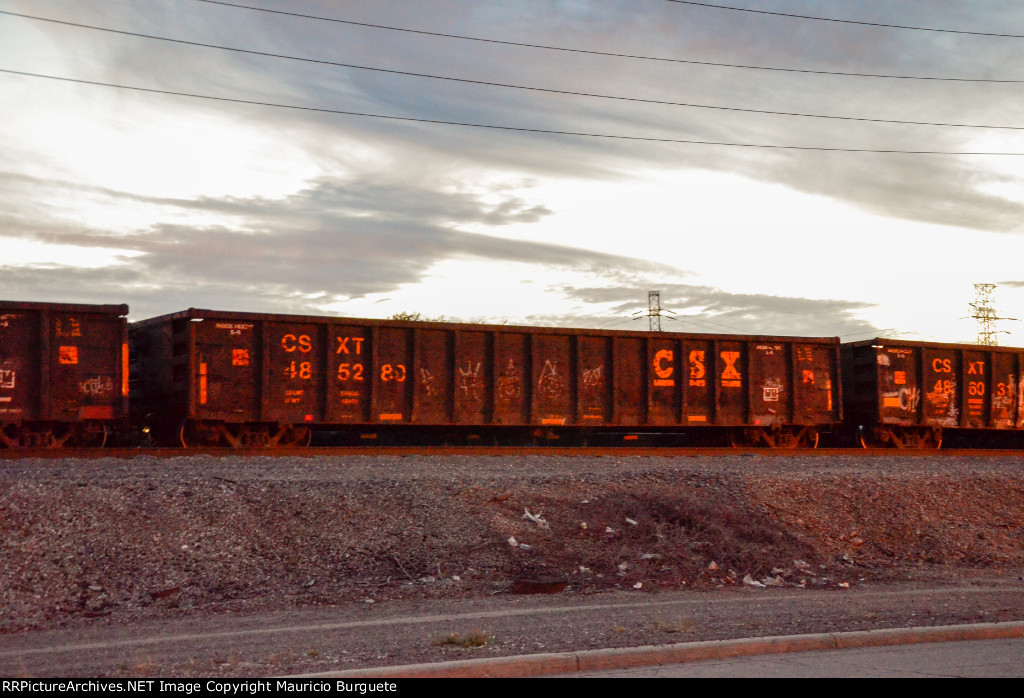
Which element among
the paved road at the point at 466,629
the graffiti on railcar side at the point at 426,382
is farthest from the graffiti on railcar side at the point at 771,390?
the paved road at the point at 466,629

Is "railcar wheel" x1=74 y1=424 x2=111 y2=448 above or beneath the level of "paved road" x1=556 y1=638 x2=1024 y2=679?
above

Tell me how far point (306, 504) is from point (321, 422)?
682cm

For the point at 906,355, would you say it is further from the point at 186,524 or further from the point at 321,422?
the point at 186,524

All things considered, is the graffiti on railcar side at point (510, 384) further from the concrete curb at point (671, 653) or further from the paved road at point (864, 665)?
the paved road at point (864, 665)

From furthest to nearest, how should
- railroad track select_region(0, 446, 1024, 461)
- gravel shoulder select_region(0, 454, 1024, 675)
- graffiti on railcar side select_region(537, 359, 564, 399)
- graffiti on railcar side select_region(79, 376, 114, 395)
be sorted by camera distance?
1. graffiti on railcar side select_region(537, 359, 564, 399)
2. graffiti on railcar side select_region(79, 376, 114, 395)
3. railroad track select_region(0, 446, 1024, 461)
4. gravel shoulder select_region(0, 454, 1024, 675)

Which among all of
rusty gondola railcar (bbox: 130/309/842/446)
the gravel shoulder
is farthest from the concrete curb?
rusty gondola railcar (bbox: 130/309/842/446)

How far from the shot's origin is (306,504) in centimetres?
1246

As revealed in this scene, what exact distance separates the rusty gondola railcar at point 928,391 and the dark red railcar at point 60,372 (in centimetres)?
1868

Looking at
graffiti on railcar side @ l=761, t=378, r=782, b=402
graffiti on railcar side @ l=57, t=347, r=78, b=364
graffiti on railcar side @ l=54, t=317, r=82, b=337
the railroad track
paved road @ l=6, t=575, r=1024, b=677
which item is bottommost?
paved road @ l=6, t=575, r=1024, b=677

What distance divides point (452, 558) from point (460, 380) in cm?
918

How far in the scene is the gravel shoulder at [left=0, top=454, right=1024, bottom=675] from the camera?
A: 838 cm

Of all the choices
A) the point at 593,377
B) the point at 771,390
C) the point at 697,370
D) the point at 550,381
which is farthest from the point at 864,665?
the point at 771,390

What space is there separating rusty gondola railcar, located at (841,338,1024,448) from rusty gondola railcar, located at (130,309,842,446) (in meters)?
1.36

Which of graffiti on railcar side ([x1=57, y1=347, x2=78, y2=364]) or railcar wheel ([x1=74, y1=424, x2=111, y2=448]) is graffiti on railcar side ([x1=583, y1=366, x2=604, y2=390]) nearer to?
railcar wheel ([x1=74, y1=424, x2=111, y2=448])
